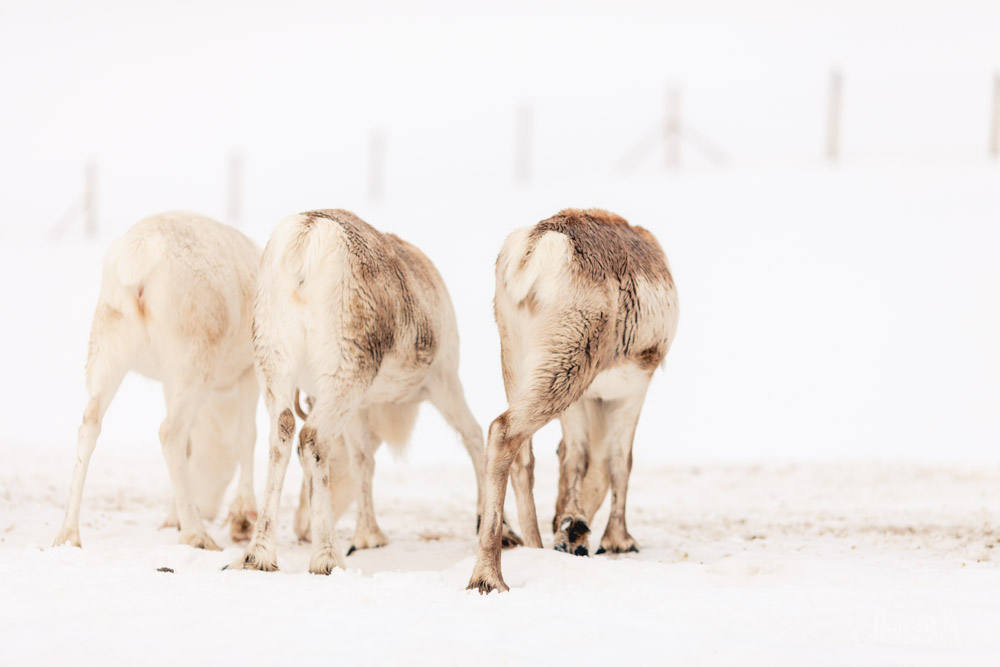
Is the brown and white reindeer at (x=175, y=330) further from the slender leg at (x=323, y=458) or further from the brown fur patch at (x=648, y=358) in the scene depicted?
the brown fur patch at (x=648, y=358)

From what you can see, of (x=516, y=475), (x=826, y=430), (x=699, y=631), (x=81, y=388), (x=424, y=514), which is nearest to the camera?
(x=699, y=631)

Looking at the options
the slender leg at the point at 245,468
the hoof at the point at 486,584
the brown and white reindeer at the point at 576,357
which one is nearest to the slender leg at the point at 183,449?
the slender leg at the point at 245,468

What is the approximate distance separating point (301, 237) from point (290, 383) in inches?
30.7

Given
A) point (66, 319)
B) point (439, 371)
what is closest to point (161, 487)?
point (439, 371)

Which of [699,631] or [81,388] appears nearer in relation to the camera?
[699,631]

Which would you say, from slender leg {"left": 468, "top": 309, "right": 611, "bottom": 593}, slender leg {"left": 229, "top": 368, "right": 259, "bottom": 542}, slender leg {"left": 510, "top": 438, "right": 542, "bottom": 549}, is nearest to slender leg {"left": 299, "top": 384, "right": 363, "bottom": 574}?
slender leg {"left": 468, "top": 309, "right": 611, "bottom": 593}

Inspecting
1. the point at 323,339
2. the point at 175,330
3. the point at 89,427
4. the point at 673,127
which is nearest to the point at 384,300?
the point at 323,339

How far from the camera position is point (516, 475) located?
19.8ft

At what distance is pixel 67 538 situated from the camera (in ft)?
18.7

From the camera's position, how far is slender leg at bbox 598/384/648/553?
6.30 m

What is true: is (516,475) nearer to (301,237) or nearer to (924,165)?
(301,237)

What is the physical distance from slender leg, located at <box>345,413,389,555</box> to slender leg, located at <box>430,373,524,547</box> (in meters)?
0.51

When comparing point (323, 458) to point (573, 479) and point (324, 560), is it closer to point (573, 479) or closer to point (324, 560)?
point (324, 560)

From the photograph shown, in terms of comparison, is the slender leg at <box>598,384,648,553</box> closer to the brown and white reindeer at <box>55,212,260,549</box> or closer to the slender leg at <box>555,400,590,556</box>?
the slender leg at <box>555,400,590,556</box>
